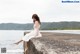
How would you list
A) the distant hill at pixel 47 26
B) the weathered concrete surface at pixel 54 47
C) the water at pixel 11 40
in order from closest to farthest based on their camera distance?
1. the weathered concrete surface at pixel 54 47
2. the water at pixel 11 40
3. the distant hill at pixel 47 26

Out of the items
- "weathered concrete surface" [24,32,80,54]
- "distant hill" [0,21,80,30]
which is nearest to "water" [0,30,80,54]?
"distant hill" [0,21,80,30]

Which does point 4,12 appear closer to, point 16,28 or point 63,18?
point 16,28

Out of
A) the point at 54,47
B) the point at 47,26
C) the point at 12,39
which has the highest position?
the point at 54,47

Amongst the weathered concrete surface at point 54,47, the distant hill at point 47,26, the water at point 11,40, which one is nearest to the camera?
the weathered concrete surface at point 54,47

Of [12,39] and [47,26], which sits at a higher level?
[47,26]

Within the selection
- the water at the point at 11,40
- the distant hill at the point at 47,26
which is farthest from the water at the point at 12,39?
the distant hill at the point at 47,26

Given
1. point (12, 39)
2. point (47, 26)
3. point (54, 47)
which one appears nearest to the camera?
point (54, 47)

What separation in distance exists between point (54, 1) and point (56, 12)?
0.49 m

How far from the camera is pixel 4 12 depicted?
14.7m

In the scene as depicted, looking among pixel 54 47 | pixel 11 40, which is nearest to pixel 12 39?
pixel 11 40

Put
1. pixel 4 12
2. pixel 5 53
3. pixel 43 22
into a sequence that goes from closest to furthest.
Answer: pixel 5 53, pixel 43 22, pixel 4 12

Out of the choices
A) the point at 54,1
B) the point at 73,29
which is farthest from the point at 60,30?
the point at 54,1

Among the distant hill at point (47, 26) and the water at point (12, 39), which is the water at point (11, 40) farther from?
the distant hill at point (47, 26)

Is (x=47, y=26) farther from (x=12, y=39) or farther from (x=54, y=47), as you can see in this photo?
(x=54, y=47)
